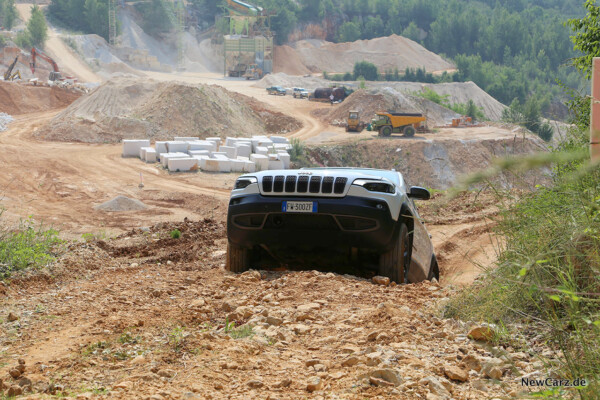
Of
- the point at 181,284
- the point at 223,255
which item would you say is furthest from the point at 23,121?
the point at 181,284

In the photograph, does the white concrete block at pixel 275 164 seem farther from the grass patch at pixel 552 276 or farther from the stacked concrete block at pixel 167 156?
the grass patch at pixel 552 276

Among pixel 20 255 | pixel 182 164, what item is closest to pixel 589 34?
pixel 20 255

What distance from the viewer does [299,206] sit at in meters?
7.19

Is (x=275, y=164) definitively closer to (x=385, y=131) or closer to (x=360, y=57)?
(x=385, y=131)

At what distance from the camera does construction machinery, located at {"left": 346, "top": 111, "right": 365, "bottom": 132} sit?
48.3m

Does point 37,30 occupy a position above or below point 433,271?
above

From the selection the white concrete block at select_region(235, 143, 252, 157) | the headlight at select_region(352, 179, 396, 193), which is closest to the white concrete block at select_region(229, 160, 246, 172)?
the white concrete block at select_region(235, 143, 252, 157)

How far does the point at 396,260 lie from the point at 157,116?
37073 millimetres

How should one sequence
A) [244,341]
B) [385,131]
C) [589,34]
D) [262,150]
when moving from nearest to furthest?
[244,341]
[589,34]
[262,150]
[385,131]

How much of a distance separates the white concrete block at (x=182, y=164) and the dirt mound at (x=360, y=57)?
77024mm

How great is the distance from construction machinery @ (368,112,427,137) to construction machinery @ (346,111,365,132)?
905 mm

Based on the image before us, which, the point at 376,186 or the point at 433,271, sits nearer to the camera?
the point at 376,186

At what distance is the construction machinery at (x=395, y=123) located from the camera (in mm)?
46931

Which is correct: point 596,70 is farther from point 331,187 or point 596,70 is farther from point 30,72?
point 30,72
